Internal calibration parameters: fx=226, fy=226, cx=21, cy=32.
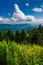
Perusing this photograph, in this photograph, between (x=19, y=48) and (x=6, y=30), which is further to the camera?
(x=6, y=30)

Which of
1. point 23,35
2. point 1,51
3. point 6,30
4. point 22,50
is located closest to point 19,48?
point 22,50

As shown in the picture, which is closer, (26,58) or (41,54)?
(26,58)

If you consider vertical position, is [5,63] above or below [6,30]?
above

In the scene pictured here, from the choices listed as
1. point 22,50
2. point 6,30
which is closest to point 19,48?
point 22,50

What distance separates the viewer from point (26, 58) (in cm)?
1347

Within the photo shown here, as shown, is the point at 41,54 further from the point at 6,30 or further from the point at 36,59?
the point at 6,30

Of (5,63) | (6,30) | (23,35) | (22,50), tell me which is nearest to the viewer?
(5,63)

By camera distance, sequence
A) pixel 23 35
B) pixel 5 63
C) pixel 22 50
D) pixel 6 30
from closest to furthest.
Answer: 1. pixel 5 63
2. pixel 22 50
3. pixel 23 35
4. pixel 6 30

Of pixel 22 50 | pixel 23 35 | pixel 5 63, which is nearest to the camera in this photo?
pixel 5 63

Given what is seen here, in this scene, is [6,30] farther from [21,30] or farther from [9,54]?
[9,54]

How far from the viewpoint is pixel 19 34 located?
54344mm

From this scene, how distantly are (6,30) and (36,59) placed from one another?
47239 millimetres

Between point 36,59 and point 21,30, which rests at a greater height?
point 36,59

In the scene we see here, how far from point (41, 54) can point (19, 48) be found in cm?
156
